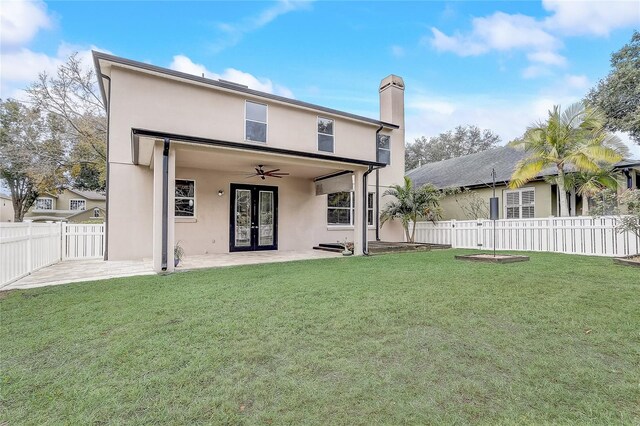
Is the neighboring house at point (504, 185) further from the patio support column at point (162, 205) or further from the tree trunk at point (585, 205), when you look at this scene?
the patio support column at point (162, 205)

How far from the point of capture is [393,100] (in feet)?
46.5

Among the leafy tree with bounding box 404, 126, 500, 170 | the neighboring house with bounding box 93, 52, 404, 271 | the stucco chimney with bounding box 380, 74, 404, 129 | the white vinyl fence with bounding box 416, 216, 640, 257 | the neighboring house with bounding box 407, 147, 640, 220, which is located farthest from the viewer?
the leafy tree with bounding box 404, 126, 500, 170

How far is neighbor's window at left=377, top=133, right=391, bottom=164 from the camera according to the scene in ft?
45.5

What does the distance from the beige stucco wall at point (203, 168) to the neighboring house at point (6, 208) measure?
3685 cm

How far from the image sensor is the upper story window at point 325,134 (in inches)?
485

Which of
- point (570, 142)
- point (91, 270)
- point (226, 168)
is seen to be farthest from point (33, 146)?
point (570, 142)

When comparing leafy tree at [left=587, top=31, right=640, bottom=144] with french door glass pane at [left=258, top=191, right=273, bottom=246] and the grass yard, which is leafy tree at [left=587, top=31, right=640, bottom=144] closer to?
the grass yard

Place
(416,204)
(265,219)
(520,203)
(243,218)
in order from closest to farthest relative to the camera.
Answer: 1. (243,218)
2. (265,219)
3. (416,204)
4. (520,203)

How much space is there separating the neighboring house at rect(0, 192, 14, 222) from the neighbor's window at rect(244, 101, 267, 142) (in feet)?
126

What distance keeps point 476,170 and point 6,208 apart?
48.6 meters

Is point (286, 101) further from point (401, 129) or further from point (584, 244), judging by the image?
point (584, 244)

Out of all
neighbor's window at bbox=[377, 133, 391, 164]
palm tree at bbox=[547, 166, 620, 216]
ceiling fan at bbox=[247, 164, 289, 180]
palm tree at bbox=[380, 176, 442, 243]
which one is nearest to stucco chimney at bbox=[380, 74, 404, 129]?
neighbor's window at bbox=[377, 133, 391, 164]

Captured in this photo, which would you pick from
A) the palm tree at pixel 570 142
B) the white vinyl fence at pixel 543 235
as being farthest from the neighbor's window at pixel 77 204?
the palm tree at pixel 570 142

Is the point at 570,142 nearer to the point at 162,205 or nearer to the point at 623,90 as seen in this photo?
the point at 623,90
